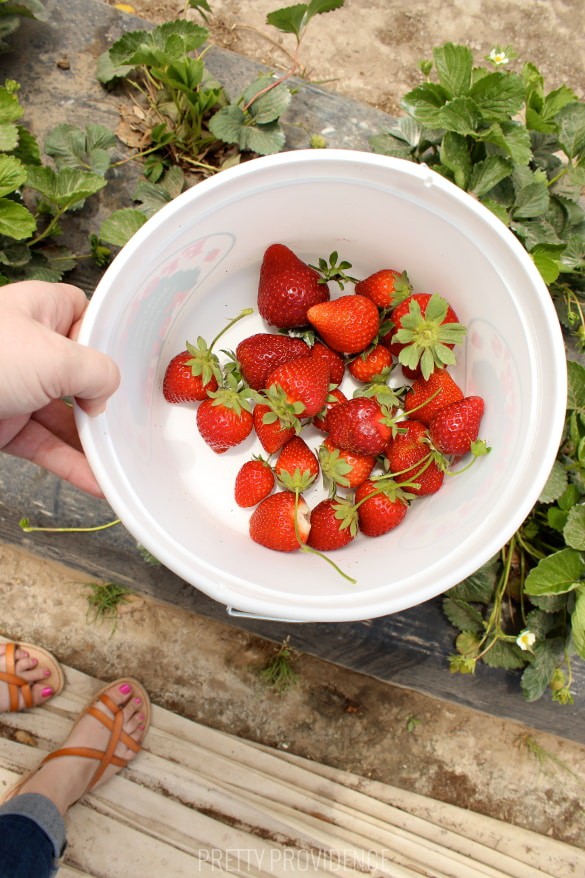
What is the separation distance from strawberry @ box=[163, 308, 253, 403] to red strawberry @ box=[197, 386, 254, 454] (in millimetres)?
17

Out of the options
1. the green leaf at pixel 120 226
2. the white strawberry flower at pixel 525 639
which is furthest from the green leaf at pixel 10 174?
the white strawberry flower at pixel 525 639

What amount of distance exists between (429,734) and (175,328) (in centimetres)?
Result: 94

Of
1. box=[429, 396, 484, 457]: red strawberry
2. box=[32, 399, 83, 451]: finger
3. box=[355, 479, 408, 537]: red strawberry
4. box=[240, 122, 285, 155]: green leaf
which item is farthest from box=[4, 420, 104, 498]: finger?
box=[240, 122, 285, 155]: green leaf

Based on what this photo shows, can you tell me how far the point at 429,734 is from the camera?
1340 mm

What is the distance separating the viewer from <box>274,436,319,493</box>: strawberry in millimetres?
891

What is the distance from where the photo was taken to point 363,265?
0.98 m

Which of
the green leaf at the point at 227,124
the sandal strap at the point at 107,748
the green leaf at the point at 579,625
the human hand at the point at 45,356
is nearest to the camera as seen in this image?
the human hand at the point at 45,356

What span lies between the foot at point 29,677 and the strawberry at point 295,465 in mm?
759

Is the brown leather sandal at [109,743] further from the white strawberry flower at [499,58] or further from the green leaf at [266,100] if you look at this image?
the white strawberry flower at [499,58]

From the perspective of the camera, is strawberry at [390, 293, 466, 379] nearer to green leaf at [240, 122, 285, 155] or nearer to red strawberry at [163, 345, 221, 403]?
red strawberry at [163, 345, 221, 403]

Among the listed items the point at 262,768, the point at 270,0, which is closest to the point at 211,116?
the point at 270,0

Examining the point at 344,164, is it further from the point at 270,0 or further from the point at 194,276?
the point at 270,0

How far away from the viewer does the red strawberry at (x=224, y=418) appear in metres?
0.90

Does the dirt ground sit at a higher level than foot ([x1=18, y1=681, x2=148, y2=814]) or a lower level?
higher
